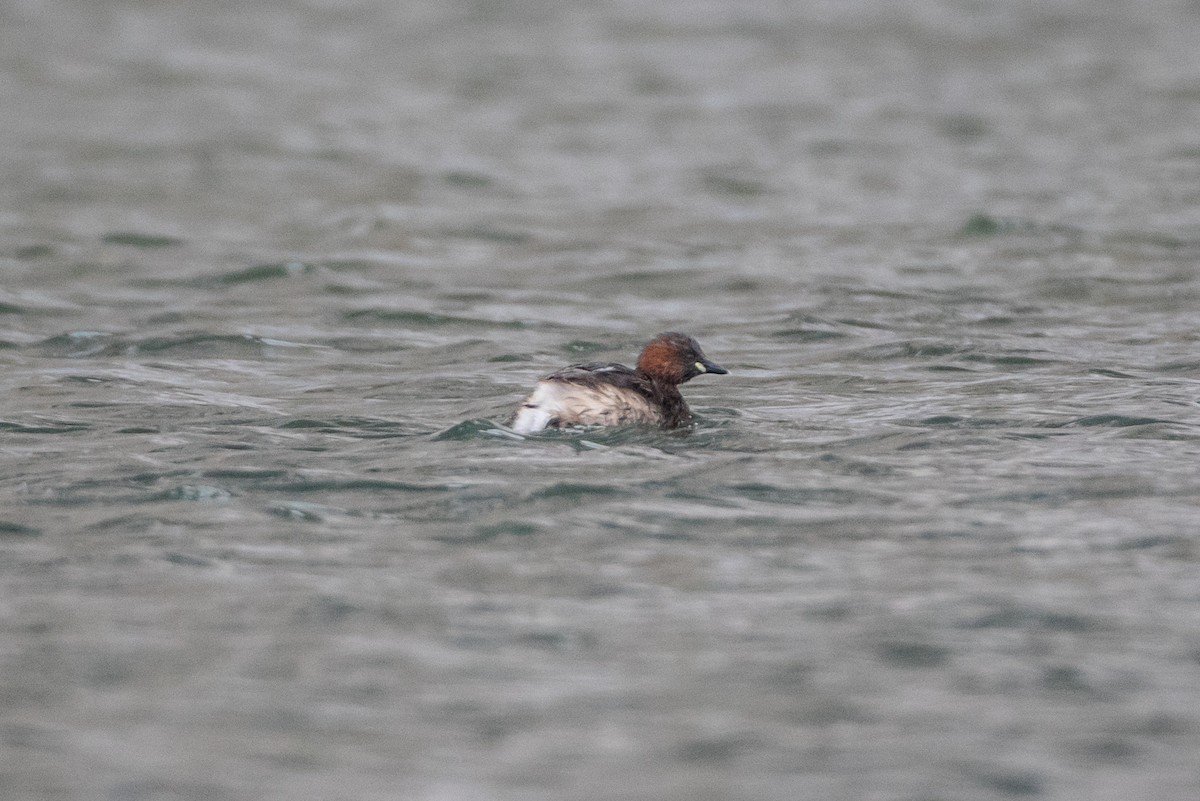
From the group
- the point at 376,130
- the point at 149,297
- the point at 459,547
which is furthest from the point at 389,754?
the point at 376,130

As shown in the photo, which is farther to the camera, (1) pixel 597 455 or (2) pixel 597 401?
(2) pixel 597 401

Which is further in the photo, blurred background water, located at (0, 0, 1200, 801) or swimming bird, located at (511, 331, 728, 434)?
swimming bird, located at (511, 331, 728, 434)

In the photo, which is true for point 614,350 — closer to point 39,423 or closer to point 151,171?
point 39,423

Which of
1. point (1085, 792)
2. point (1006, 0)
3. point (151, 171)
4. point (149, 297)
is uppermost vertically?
point (1006, 0)

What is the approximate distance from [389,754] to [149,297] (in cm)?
869

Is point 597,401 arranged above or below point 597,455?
above

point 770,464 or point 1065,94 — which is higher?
point 1065,94

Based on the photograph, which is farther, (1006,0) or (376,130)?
(1006,0)

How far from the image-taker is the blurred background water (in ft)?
19.7

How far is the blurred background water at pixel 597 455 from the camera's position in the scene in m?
6.02

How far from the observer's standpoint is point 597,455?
351 inches

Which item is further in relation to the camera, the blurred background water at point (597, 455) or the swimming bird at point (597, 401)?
the swimming bird at point (597, 401)

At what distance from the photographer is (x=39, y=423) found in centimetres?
982

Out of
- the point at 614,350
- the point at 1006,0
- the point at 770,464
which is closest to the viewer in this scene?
the point at 770,464
